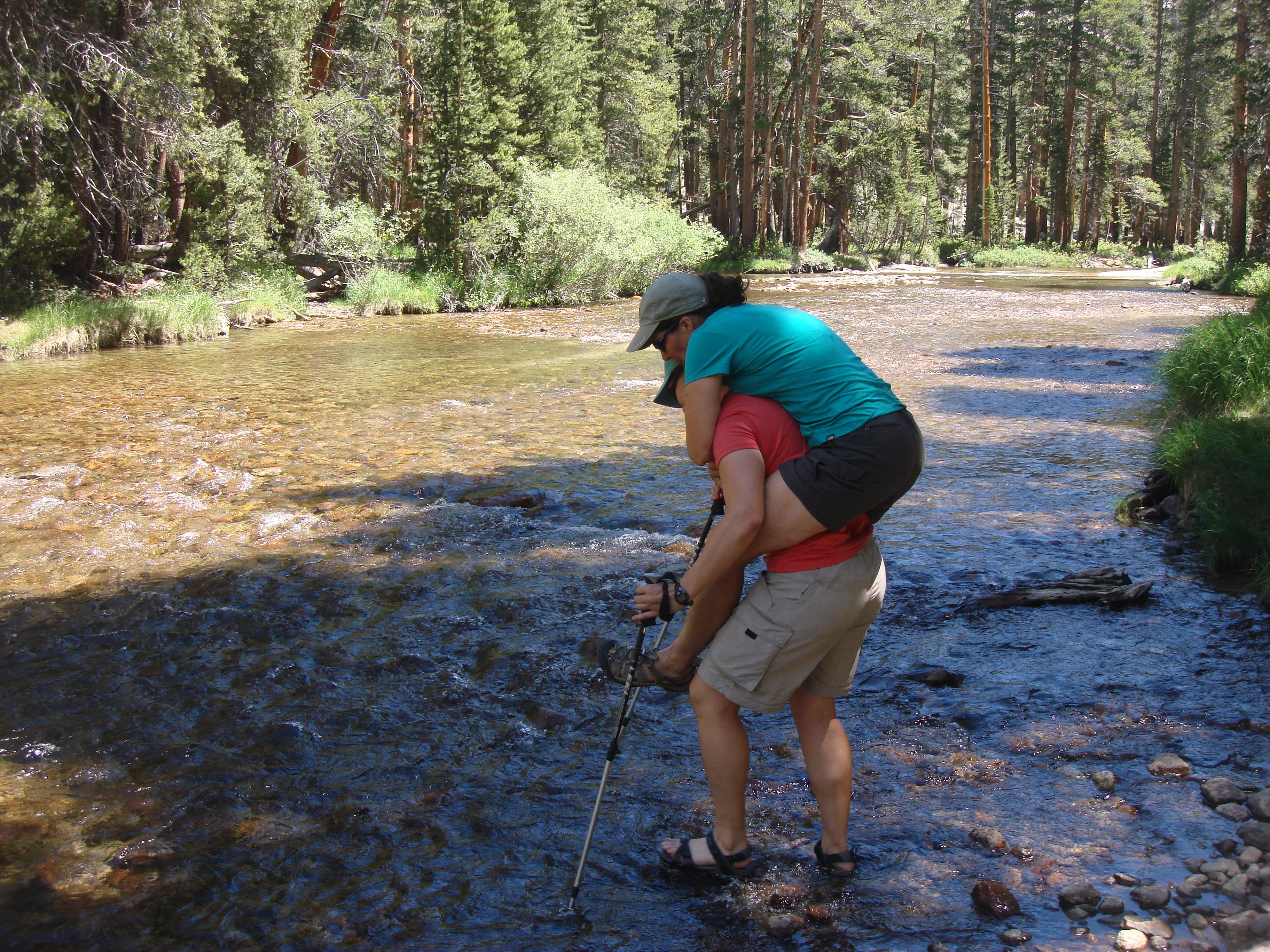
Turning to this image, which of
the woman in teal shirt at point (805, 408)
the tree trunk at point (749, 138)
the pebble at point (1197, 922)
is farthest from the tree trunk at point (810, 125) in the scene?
the pebble at point (1197, 922)

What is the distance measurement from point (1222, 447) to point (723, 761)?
5165 mm

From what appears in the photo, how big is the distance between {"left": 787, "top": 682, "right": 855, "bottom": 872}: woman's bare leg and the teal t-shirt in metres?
0.86

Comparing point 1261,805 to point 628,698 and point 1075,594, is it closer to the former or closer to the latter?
point 628,698

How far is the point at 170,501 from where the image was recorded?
796 centimetres

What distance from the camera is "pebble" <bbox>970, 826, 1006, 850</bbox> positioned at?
3285 millimetres

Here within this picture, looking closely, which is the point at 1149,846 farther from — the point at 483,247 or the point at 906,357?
the point at 483,247

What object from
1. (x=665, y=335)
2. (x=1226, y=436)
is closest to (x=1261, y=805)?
(x=665, y=335)

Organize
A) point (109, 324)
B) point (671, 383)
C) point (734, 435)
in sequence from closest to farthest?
1. point (734, 435)
2. point (671, 383)
3. point (109, 324)

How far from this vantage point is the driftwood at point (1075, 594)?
17.9ft

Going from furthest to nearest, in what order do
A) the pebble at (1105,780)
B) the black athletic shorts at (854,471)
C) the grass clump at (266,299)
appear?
the grass clump at (266,299)
the pebble at (1105,780)
the black athletic shorts at (854,471)

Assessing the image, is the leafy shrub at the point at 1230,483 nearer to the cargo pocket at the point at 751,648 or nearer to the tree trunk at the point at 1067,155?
the cargo pocket at the point at 751,648

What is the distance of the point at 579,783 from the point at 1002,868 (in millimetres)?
1545

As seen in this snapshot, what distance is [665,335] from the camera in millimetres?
3111

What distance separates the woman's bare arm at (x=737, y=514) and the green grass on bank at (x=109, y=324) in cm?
1677
